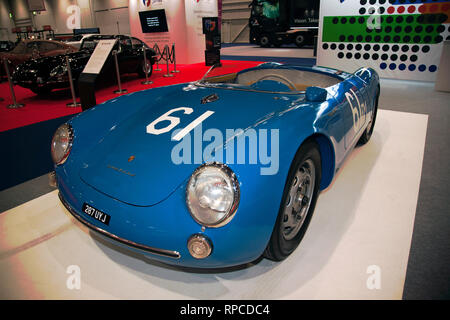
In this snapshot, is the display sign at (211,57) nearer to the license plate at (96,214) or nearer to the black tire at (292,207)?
the black tire at (292,207)

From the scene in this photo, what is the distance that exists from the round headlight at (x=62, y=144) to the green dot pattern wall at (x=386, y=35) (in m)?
7.28

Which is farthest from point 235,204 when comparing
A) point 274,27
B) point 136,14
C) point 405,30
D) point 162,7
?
point 274,27

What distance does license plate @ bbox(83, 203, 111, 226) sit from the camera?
1.36 meters

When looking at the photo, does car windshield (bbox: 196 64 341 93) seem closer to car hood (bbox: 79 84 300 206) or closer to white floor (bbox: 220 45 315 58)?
car hood (bbox: 79 84 300 206)

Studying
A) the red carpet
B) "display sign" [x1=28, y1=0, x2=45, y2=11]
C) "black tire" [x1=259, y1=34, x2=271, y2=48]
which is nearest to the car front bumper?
the red carpet

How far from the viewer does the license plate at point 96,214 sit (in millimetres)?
1363

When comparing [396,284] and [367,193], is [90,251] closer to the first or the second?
[396,284]

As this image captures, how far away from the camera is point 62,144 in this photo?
178 cm

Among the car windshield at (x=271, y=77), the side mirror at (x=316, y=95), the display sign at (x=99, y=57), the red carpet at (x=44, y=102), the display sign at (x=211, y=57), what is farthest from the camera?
the display sign at (x=211, y=57)

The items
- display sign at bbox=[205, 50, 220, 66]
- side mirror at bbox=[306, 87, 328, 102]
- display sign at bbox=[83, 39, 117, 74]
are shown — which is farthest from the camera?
display sign at bbox=[205, 50, 220, 66]

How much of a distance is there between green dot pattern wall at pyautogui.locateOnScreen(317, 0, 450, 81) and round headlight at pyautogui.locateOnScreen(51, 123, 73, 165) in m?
7.28

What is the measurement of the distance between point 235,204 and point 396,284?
942mm

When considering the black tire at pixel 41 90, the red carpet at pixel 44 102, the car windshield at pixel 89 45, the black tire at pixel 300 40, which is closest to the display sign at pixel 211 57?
the red carpet at pixel 44 102

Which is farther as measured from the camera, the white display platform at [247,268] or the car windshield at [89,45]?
the car windshield at [89,45]
